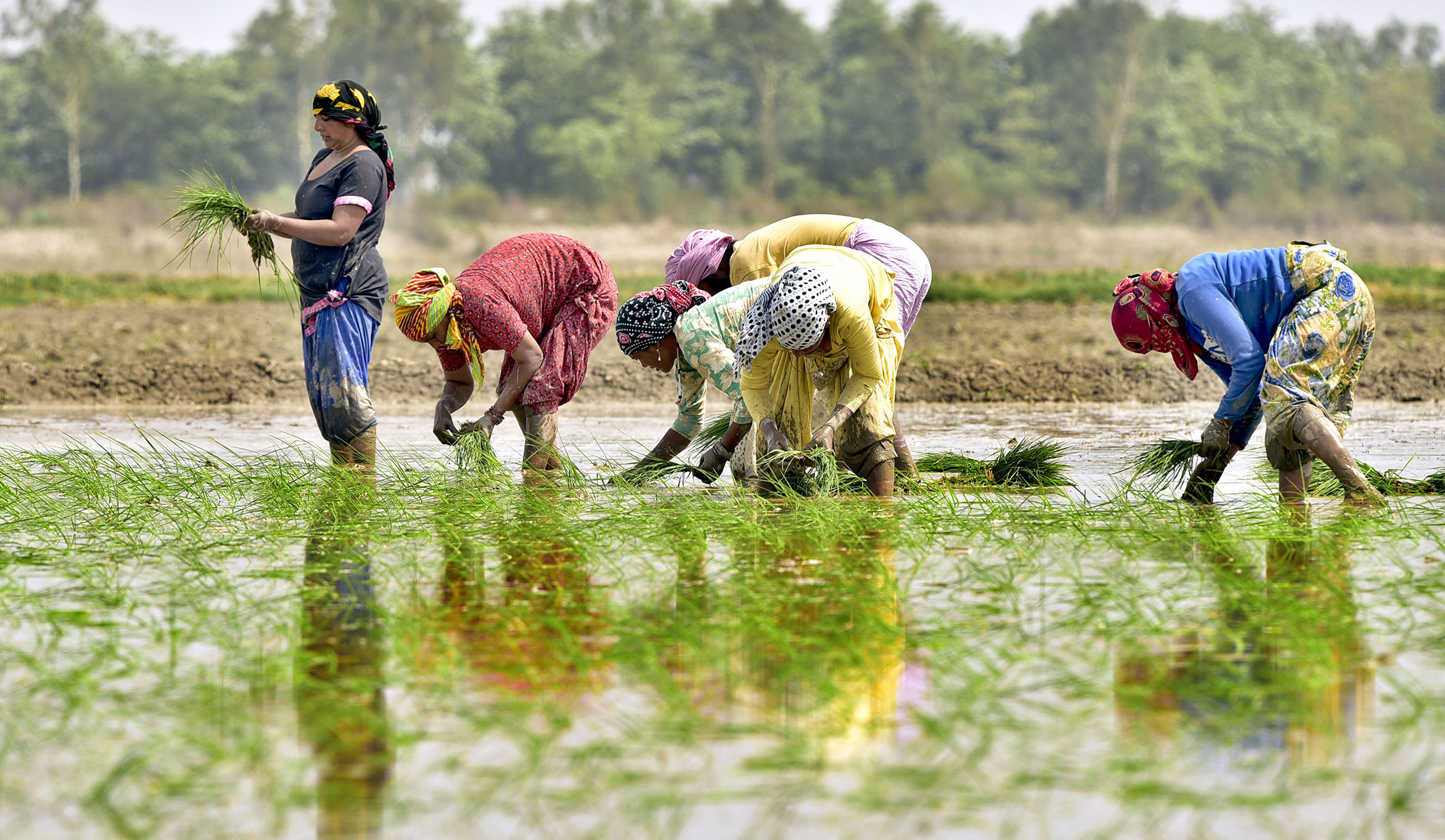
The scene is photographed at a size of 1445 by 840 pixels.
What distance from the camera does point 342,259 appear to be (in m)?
6.19

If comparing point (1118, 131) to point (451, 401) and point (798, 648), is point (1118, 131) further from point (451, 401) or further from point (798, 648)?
point (798, 648)

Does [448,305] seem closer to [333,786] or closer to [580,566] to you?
[580,566]

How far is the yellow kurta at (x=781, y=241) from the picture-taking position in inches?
255

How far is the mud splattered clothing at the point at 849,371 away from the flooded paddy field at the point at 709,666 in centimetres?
44

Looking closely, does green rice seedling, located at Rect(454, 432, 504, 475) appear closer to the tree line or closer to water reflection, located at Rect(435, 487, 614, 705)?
water reflection, located at Rect(435, 487, 614, 705)

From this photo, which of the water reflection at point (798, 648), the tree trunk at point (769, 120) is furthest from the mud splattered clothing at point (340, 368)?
the tree trunk at point (769, 120)

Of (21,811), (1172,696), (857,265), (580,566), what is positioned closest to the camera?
(21,811)

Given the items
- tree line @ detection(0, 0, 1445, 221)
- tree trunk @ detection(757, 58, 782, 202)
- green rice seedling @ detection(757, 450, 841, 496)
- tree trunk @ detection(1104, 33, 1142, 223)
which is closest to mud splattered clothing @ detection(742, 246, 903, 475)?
green rice seedling @ detection(757, 450, 841, 496)

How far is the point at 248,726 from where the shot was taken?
2.82 metres

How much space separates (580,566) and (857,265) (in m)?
1.86

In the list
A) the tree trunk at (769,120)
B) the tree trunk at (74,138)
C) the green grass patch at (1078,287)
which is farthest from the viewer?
the tree trunk at (769,120)

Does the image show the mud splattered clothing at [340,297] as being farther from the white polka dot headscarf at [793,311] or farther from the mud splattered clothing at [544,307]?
the white polka dot headscarf at [793,311]

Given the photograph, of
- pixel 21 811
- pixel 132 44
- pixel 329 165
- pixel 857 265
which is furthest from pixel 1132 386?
pixel 132 44

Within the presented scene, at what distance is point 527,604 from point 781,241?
9.97ft
